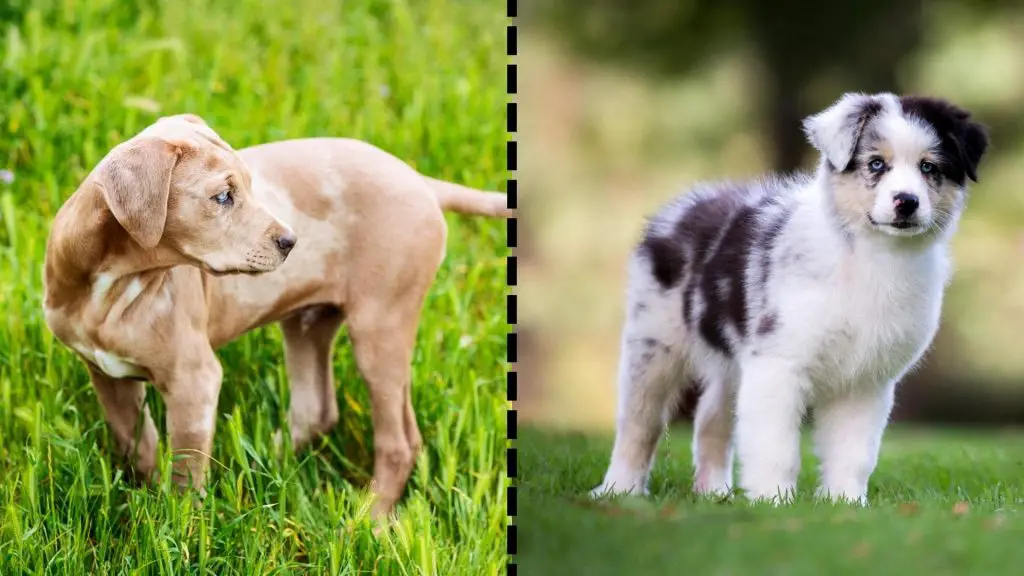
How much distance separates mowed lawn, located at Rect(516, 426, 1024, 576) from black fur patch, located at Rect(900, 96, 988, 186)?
1.95ft

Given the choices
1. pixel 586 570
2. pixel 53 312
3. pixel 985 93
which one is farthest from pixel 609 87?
pixel 53 312

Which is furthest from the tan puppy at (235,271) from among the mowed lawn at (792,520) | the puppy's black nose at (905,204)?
the puppy's black nose at (905,204)

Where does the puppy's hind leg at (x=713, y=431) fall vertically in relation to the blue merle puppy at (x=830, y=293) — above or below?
below

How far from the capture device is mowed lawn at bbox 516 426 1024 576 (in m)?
2.18

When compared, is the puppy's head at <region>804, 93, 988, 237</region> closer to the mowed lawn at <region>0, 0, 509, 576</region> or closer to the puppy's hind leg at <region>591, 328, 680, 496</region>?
the puppy's hind leg at <region>591, 328, 680, 496</region>

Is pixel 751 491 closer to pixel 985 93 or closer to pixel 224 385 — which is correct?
pixel 985 93

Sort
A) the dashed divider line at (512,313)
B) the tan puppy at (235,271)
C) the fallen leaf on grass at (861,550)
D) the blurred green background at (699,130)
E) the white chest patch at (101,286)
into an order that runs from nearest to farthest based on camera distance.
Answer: the fallen leaf on grass at (861,550) < the tan puppy at (235,271) < the white chest patch at (101,286) < the blurred green background at (699,130) < the dashed divider line at (512,313)

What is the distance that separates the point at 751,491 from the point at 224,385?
134 cm

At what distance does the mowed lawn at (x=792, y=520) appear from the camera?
7.15 feet

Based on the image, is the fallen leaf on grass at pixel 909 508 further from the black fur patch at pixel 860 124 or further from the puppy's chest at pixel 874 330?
the black fur patch at pixel 860 124

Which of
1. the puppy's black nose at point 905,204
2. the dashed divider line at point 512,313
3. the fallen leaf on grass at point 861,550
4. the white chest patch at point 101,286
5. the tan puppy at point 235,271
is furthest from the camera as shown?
the dashed divider line at point 512,313

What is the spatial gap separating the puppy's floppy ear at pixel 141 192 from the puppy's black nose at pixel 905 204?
132cm

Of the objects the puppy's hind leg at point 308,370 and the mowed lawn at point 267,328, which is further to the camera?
the puppy's hind leg at point 308,370

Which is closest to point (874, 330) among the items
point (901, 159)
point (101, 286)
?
point (901, 159)
